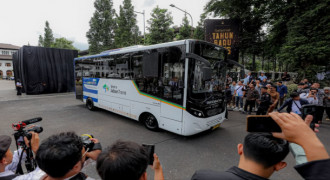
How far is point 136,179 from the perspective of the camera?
1.10 m

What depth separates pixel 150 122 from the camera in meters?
5.82

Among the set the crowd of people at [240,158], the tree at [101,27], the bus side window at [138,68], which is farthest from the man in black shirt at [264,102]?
the tree at [101,27]

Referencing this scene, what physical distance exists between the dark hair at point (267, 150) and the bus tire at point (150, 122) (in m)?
4.64

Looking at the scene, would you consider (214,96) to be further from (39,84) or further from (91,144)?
(39,84)

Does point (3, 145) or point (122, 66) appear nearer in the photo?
point (3, 145)

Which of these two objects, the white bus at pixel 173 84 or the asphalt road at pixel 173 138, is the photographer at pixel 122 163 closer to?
the asphalt road at pixel 173 138

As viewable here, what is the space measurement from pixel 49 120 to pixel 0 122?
215cm

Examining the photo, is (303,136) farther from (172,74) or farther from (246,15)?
(246,15)

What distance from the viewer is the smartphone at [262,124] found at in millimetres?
1055

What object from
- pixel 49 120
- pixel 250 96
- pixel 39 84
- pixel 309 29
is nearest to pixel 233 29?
pixel 309 29

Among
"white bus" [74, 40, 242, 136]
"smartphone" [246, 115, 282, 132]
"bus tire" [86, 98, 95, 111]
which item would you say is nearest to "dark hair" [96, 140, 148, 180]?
"smartphone" [246, 115, 282, 132]

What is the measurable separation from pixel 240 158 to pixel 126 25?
30.6 metres

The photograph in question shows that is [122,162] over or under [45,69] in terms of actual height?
under

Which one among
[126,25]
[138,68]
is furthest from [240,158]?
[126,25]
